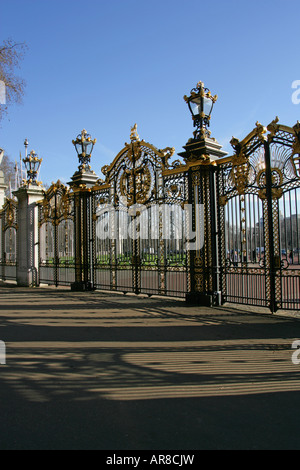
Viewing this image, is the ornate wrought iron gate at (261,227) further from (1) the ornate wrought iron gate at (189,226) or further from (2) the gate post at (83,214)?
(2) the gate post at (83,214)

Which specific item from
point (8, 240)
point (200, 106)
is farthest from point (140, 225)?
point (8, 240)

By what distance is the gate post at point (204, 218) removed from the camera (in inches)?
372

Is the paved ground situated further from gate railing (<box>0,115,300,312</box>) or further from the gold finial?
the gold finial

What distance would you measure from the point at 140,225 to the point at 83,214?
2841 millimetres

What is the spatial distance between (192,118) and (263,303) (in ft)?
15.6

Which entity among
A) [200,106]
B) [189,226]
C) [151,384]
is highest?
[200,106]

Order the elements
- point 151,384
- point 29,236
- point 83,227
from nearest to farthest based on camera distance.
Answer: point 151,384
point 83,227
point 29,236

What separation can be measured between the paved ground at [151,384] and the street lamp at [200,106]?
4678 mm

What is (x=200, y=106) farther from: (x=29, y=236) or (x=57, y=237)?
(x=29, y=236)

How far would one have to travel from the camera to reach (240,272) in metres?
8.84

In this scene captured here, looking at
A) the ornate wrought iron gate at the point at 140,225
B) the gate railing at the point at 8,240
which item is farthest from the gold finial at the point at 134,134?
the gate railing at the point at 8,240

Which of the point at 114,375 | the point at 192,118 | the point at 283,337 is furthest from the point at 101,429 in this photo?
the point at 192,118

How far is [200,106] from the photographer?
392 inches

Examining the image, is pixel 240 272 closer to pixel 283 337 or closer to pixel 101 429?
pixel 283 337
